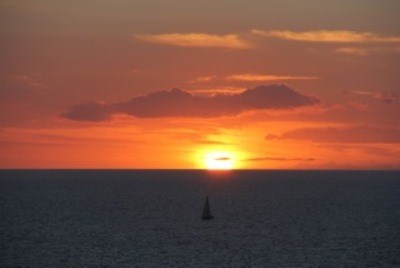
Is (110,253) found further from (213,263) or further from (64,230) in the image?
(64,230)

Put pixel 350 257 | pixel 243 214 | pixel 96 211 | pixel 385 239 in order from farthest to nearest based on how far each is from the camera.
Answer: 1. pixel 96 211
2. pixel 243 214
3. pixel 385 239
4. pixel 350 257

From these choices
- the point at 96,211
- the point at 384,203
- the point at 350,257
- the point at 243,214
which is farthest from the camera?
the point at 384,203

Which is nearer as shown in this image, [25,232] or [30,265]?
[30,265]

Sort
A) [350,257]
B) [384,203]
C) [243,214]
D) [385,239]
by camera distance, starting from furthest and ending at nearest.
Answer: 1. [384,203]
2. [243,214]
3. [385,239]
4. [350,257]

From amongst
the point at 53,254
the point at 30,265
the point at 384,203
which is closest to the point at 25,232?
the point at 53,254

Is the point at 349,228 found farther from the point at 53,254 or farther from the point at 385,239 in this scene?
the point at 53,254

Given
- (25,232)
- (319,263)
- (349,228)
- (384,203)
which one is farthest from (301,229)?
(384,203)

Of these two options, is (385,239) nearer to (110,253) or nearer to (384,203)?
(110,253)

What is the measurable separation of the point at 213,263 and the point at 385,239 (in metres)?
28.4

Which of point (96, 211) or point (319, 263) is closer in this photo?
point (319, 263)

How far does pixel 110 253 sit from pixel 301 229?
3270 cm

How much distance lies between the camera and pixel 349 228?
92.1 meters

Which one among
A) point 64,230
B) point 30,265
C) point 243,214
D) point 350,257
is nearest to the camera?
point 30,265

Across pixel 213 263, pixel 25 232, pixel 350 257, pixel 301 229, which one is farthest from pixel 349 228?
pixel 25 232
